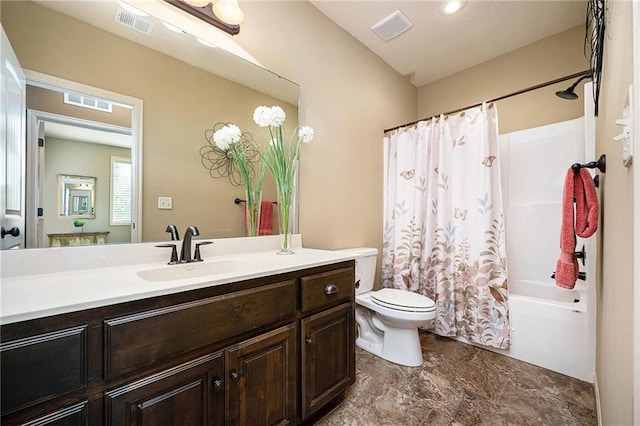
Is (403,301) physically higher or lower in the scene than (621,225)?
lower

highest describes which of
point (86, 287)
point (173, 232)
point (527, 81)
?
point (527, 81)

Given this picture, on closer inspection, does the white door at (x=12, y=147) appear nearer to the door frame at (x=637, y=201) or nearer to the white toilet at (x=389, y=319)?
the white toilet at (x=389, y=319)

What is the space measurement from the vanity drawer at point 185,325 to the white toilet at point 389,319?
2.67 feet

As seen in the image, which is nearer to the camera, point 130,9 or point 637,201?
point 637,201

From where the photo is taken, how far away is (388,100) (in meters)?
2.79

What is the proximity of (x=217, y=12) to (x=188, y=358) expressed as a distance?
1.70 metres

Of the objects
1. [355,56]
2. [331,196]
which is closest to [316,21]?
[355,56]

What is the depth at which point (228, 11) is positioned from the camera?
1484 mm

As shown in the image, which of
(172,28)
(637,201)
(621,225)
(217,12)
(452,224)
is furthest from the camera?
(452,224)

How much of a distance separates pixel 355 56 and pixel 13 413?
280 centimetres

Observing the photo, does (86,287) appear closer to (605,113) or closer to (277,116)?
(277,116)

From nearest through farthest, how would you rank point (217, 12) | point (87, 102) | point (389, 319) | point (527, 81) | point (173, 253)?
1. point (87, 102)
2. point (173, 253)
3. point (217, 12)
4. point (389, 319)
5. point (527, 81)

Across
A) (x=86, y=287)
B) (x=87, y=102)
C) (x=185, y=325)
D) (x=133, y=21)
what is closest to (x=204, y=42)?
(x=133, y=21)

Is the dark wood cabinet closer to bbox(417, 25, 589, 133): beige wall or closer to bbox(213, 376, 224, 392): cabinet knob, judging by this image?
bbox(213, 376, 224, 392): cabinet knob
